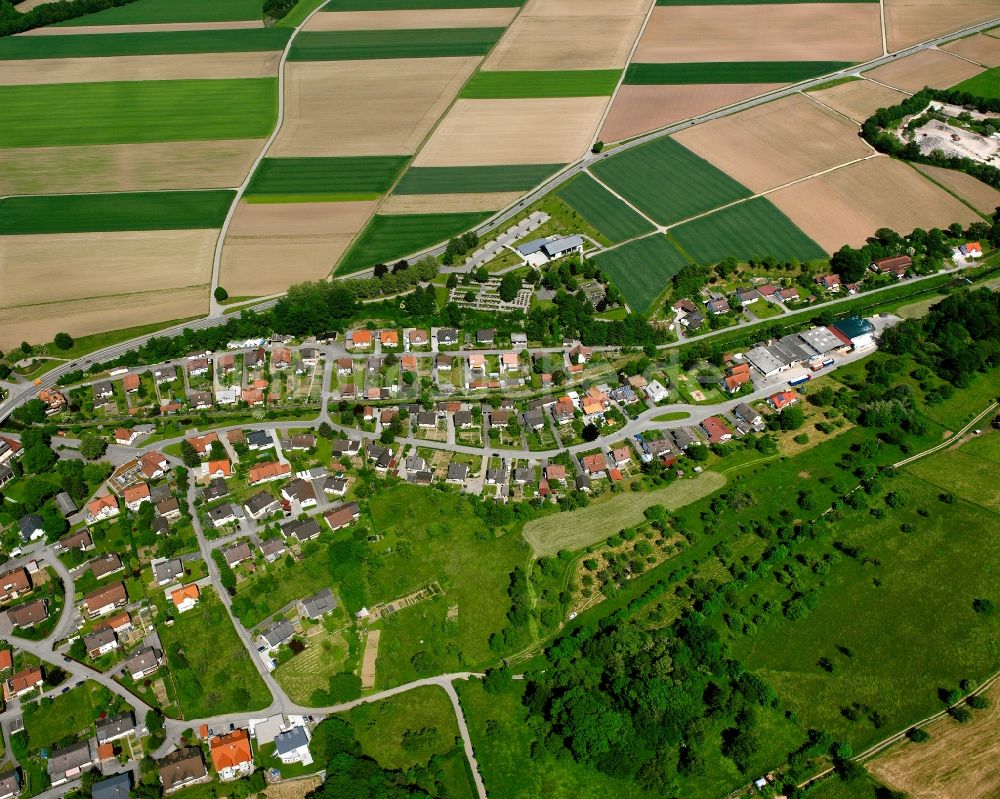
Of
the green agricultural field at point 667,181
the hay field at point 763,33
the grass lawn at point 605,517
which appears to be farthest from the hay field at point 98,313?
the hay field at point 763,33

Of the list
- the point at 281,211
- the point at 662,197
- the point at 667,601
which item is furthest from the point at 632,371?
the point at 281,211

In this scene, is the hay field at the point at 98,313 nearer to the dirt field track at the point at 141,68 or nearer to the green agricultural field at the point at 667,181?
the green agricultural field at the point at 667,181

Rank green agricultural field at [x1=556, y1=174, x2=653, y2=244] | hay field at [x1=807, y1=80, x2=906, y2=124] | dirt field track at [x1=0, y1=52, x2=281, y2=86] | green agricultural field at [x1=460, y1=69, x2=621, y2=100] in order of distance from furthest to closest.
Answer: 1. dirt field track at [x1=0, y1=52, x2=281, y2=86]
2. green agricultural field at [x1=460, y1=69, x2=621, y2=100]
3. hay field at [x1=807, y1=80, x2=906, y2=124]
4. green agricultural field at [x1=556, y1=174, x2=653, y2=244]

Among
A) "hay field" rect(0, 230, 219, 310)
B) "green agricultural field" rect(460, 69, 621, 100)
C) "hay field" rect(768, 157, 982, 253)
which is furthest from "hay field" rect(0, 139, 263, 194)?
"hay field" rect(768, 157, 982, 253)

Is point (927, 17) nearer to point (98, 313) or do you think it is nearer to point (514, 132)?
point (514, 132)

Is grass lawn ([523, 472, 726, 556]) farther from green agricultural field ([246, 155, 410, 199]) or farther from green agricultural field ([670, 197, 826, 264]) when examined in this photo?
green agricultural field ([246, 155, 410, 199])

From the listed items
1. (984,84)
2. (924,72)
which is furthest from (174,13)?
(984,84)
